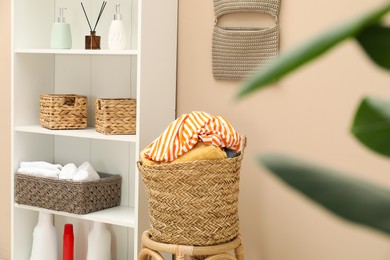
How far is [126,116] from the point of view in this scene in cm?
263

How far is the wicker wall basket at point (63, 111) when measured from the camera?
2.79 m

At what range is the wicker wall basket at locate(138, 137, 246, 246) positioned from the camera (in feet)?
7.06

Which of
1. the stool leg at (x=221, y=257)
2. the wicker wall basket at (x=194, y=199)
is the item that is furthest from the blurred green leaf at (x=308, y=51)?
the stool leg at (x=221, y=257)

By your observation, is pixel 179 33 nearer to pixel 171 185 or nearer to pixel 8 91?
pixel 171 185

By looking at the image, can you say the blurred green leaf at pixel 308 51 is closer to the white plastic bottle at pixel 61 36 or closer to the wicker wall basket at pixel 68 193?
the wicker wall basket at pixel 68 193

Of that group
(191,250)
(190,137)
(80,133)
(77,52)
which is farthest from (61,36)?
(191,250)

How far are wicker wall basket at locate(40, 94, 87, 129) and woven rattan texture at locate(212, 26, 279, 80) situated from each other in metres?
0.66

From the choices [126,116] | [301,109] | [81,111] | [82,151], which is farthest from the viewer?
[82,151]

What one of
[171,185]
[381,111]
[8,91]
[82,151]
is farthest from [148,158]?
[381,111]

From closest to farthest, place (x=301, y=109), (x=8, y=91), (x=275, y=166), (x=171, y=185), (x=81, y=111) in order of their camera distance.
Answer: (x=275, y=166), (x=171, y=185), (x=301, y=109), (x=81, y=111), (x=8, y=91)

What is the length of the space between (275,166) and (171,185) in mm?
2048

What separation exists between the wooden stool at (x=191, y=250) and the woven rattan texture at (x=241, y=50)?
668mm

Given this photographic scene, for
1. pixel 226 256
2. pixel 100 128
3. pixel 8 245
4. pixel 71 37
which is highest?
pixel 71 37

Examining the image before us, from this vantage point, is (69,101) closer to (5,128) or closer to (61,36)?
(61,36)
